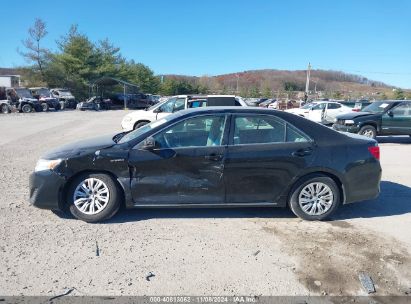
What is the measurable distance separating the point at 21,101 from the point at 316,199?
3043 cm

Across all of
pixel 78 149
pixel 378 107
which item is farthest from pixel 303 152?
pixel 378 107

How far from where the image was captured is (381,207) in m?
5.46

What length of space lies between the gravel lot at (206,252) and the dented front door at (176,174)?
361 millimetres

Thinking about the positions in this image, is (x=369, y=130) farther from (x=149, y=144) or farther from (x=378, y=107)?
(x=149, y=144)

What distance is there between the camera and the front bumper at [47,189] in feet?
14.8

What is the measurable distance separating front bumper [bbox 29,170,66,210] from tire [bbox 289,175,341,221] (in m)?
3.07

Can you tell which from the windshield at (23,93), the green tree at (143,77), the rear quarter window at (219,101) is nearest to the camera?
the rear quarter window at (219,101)

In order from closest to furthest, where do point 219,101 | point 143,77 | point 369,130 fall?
point 369,130 < point 219,101 < point 143,77

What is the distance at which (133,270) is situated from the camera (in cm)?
349

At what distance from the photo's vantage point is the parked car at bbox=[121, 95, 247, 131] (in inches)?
507

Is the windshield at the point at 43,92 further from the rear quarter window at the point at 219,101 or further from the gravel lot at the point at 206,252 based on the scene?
the gravel lot at the point at 206,252

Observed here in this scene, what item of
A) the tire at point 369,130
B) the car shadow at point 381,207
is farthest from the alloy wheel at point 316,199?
the tire at point 369,130

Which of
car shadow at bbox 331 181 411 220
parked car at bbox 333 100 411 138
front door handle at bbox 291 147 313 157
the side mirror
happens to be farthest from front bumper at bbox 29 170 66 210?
parked car at bbox 333 100 411 138

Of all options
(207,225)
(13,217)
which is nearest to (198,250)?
(207,225)
